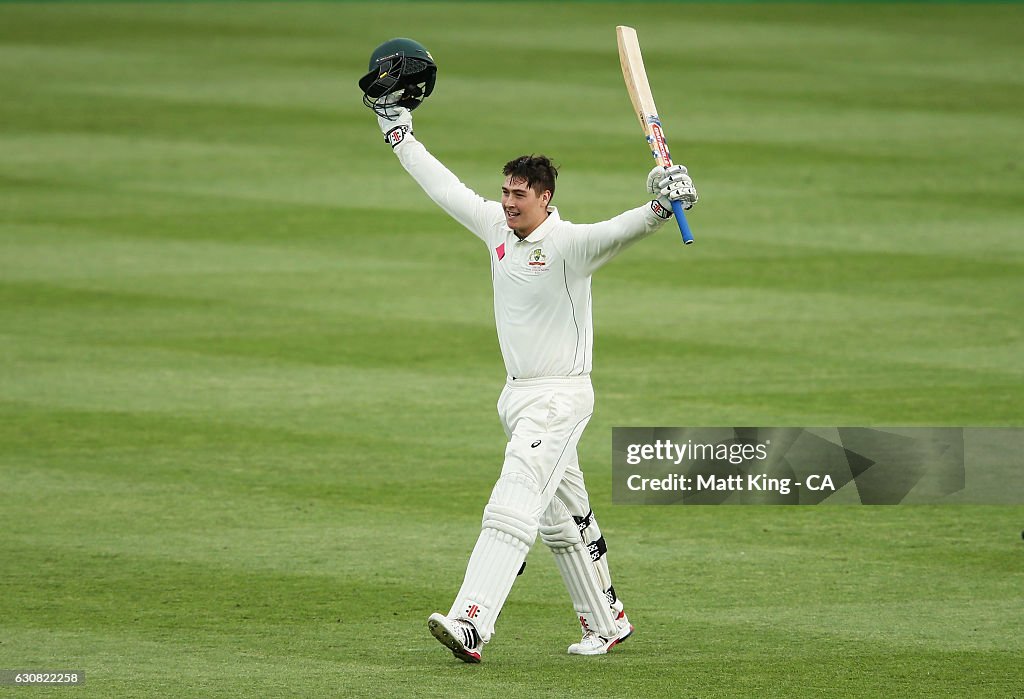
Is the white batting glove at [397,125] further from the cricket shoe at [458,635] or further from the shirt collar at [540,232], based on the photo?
the cricket shoe at [458,635]

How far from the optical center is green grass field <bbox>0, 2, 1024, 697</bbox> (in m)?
6.77

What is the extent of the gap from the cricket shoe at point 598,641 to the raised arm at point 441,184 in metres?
1.59

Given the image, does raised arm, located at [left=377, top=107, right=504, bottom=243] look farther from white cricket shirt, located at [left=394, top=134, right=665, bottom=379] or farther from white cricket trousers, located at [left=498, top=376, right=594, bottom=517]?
white cricket trousers, located at [left=498, top=376, right=594, bottom=517]

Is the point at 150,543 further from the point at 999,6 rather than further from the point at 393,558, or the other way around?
the point at 999,6

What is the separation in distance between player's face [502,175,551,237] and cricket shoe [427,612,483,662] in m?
1.51

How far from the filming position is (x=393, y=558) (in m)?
7.92

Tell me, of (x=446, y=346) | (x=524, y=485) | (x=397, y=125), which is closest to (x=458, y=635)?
(x=524, y=485)

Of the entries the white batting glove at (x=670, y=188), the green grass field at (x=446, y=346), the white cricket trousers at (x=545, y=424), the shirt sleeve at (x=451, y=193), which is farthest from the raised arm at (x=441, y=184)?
the green grass field at (x=446, y=346)

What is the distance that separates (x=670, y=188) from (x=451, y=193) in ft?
3.80

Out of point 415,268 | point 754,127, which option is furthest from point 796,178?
point 415,268

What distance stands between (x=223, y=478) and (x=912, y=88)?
1452 cm

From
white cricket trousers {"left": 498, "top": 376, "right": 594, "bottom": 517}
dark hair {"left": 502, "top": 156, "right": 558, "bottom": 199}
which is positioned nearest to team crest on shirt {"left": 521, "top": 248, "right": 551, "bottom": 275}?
dark hair {"left": 502, "top": 156, "right": 558, "bottom": 199}

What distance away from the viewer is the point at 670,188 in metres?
6.06

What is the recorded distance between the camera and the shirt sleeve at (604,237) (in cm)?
616
